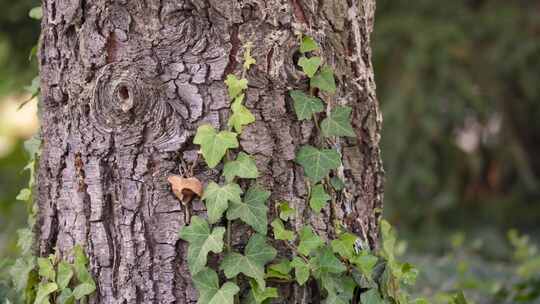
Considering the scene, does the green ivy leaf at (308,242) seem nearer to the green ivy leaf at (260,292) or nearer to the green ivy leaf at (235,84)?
the green ivy leaf at (260,292)

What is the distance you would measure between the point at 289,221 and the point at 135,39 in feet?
1.61

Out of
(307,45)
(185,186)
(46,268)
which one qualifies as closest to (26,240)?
(46,268)

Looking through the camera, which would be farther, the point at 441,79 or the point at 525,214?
the point at 525,214

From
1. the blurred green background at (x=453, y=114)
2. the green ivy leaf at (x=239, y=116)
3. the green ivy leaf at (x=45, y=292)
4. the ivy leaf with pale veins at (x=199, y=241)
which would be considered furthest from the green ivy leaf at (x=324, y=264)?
the blurred green background at (x=453, y=114)

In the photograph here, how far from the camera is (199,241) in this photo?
141 centimetres

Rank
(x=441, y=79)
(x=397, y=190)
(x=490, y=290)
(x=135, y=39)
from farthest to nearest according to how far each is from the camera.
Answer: (x=397, y=190), (x=441, y=79), (x=490, y=290), (x=135, y=39)

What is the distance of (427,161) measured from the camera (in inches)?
180

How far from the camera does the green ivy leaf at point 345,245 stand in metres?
1.51

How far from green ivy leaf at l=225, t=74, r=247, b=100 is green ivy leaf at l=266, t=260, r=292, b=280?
356mm

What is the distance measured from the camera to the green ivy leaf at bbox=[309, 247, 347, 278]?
148cm

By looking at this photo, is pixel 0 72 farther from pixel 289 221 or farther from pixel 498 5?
pixel 289 221

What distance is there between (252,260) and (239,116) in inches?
11.3

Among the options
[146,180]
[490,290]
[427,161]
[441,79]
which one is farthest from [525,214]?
[146,180]

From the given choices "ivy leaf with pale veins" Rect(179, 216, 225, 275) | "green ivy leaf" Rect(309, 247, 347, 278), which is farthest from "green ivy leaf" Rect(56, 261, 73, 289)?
"green ivy leaf" Rect(309, 247, 347, 278)
